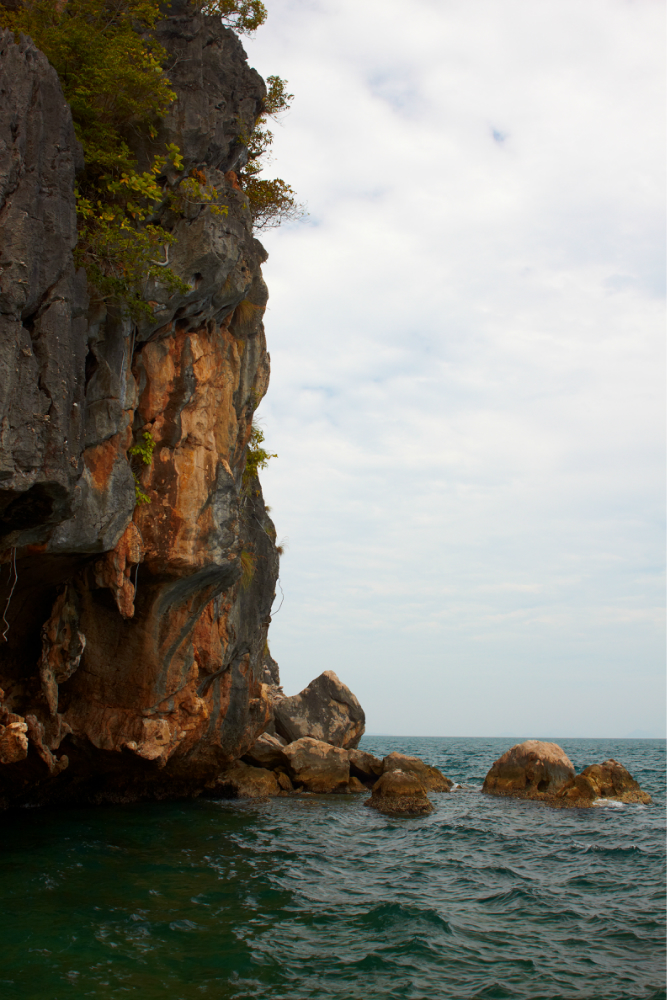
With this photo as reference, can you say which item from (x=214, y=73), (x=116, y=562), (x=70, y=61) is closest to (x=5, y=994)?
(x=116, y=562)

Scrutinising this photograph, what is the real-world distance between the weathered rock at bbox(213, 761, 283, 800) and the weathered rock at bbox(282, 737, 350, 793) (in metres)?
1.00

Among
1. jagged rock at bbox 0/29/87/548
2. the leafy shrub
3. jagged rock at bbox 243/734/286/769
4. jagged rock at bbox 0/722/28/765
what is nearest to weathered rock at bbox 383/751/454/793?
jagged rock at bbox 243/734/286/769

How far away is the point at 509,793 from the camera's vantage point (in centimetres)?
2684

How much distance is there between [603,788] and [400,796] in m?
9.41

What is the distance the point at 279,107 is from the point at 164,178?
732 centimetres

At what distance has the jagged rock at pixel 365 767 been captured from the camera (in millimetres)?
28516

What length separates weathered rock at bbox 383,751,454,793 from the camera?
1080 inches

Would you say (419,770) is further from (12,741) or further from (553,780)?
(12,741)

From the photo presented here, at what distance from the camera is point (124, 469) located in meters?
14.2

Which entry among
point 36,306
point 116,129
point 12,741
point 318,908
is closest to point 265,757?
point 318,908

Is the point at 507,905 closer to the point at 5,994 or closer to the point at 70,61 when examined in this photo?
the point at 5,994

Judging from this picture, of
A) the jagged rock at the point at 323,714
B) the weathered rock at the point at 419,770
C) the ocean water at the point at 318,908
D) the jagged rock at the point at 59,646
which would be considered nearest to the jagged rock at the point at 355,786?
the weathered rock at the point at 419,770

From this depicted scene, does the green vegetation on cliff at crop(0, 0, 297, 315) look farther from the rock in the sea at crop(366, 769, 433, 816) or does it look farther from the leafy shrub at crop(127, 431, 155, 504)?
the rock in the sea at crop(366, 769, 433, 816)

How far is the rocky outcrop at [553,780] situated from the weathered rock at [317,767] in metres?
6.51
